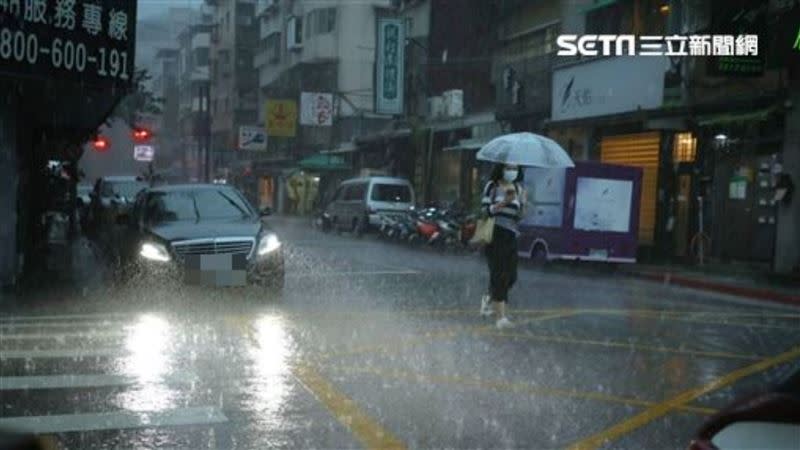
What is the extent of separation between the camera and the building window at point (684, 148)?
21.2m

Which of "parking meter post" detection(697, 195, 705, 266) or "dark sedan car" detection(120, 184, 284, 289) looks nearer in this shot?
"dark sedan car" detection(120, 184, 284, 289)

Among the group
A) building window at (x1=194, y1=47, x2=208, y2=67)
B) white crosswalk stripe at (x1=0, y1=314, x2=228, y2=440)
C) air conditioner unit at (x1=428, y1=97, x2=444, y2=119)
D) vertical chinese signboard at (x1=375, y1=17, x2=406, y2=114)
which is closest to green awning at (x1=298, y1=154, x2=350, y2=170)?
air conditioner unit at (x1=428, y1=97, x2=444, y2=119)

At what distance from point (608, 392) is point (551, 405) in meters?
0.71

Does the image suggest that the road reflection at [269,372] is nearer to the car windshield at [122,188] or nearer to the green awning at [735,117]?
the green awning at [735,117]

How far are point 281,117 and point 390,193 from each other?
1848cm

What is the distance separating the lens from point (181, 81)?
311 ft

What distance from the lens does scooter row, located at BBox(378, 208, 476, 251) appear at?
23891 mm

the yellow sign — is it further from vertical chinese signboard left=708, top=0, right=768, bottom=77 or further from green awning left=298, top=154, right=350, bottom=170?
vertical chinese signboard left=708, top=0, right=768, bottom=77

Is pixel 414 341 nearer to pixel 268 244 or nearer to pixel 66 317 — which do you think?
pixel 268 244

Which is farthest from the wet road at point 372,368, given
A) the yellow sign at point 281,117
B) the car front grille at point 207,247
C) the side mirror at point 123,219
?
the yellow sign at point 281,117

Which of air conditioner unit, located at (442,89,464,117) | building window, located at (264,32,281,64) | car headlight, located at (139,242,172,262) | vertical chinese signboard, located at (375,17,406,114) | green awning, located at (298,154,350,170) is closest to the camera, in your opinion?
car headlight, located at (139,242,172,262)

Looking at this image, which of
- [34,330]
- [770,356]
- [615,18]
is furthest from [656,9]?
[34,330]

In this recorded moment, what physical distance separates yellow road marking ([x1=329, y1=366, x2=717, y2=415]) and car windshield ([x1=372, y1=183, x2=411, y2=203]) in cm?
2241

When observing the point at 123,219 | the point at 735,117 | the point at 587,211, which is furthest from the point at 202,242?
the point at 735,117
